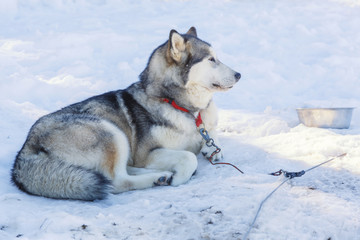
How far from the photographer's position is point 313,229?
2.01 m

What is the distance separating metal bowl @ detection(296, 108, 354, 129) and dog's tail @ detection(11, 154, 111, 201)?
119 inches

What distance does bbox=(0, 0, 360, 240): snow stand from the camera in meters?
2.13

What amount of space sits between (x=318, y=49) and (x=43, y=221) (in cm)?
867

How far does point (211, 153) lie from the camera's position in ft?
12.1

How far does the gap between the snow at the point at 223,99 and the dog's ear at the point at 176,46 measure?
1.12m

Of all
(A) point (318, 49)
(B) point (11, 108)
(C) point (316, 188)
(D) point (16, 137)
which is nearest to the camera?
(C) point (316, 188)

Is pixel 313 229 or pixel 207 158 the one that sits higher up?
pixel 313 229

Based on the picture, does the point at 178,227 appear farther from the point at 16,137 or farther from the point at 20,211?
the point at 16,137

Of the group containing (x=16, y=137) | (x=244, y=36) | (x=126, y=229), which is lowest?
(x=16, y=137)

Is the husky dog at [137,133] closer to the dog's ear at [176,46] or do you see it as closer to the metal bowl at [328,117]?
the dog's ear at [176,46]

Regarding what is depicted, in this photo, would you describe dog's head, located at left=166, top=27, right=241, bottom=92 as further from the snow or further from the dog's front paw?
the snow

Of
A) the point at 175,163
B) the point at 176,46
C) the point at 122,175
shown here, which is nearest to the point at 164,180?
the point at 175,163

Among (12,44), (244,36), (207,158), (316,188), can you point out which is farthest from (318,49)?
(12,44)

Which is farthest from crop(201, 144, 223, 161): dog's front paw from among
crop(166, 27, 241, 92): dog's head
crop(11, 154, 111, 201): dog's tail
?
crop(11, 154, 111, 201): dog's tail
